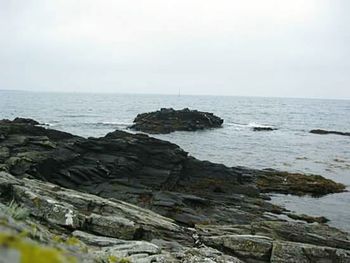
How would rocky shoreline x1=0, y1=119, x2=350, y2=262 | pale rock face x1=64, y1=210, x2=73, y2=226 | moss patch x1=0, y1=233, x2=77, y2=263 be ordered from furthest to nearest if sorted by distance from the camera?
1. pale rock face x1=64, y1=210, x2=73, y2=226
2. rocky shoreline x1=0, y1=119, x2=350, y2=262
3. moss patch x1=0, y1=233, x2=77, y2=263

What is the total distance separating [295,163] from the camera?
146 ft

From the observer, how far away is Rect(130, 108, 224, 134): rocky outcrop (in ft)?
242

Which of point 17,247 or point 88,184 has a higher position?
point 17,247

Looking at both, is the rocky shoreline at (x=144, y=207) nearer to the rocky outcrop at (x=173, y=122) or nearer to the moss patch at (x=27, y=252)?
the moss patch at (x=27, y=252)

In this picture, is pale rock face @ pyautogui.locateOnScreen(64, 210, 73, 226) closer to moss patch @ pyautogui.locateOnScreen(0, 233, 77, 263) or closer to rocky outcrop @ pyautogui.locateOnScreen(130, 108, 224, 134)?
moss patch @ pyautogui.locateOnScreen(0, 233, 77, 263)

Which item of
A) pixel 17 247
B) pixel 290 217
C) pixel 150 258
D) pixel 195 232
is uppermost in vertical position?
pixel 17 247

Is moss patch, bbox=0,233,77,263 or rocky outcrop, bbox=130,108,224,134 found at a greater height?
moss patch, bbox=0,233,77,263

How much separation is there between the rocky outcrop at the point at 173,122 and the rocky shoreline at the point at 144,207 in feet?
112

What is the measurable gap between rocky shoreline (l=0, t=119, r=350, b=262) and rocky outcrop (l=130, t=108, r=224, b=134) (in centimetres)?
3426

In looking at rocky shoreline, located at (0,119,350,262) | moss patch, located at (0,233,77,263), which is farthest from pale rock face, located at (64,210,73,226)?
moss patch, located at (0,233,77,263)

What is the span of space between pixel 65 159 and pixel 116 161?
386cm

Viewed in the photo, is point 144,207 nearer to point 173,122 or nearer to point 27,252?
point 27,252

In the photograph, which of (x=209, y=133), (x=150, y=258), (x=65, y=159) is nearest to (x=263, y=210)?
(x=65, y=159)

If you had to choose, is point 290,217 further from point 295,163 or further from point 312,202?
point 295,163
